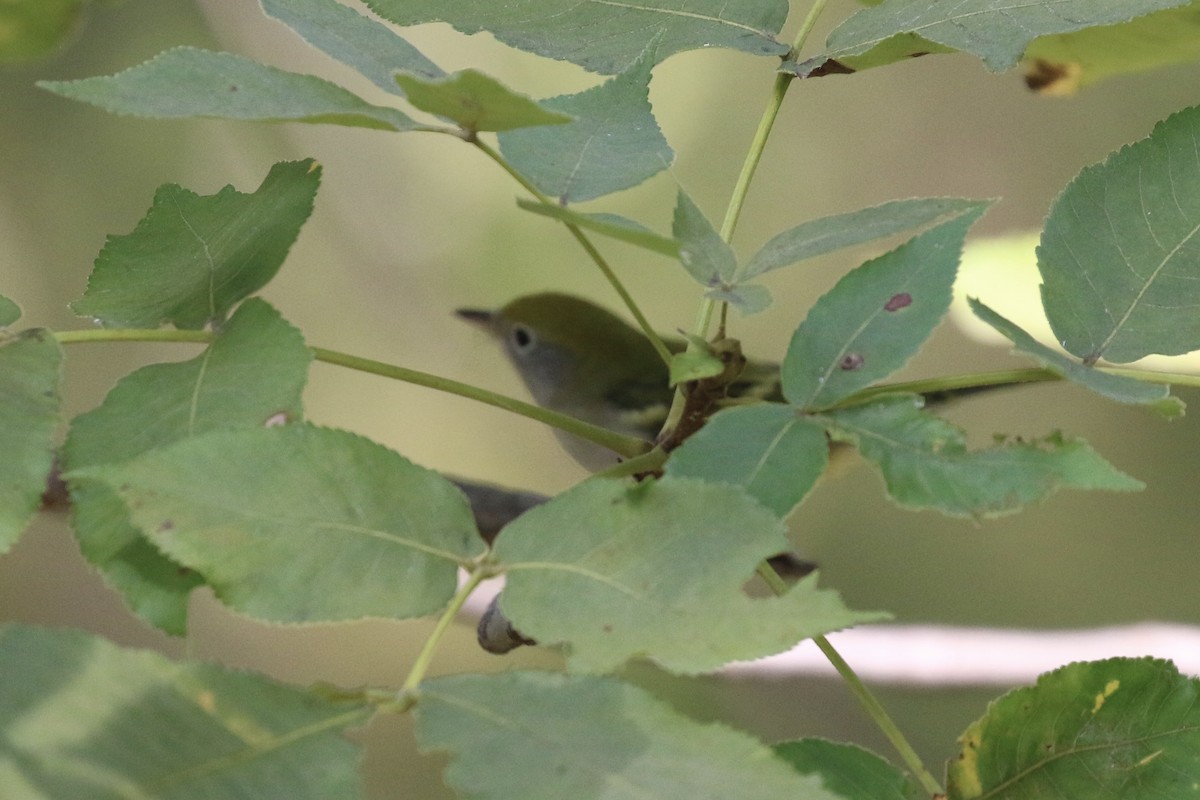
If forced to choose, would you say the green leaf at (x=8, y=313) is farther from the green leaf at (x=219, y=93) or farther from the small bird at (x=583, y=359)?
the small bird at (x=583, y=359)

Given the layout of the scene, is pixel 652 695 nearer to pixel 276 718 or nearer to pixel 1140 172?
pixel 276 718

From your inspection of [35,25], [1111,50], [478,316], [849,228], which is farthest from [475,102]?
[478,316]

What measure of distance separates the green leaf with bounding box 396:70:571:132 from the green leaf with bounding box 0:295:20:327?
0.70 feet

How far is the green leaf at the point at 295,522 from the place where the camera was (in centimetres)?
40

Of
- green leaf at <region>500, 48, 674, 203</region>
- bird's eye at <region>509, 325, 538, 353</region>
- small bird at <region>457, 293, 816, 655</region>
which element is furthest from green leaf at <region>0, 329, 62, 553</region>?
bird's eye at <region>509, 325, 538, 353</region>

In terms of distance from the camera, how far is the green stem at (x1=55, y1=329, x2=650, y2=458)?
534 mm

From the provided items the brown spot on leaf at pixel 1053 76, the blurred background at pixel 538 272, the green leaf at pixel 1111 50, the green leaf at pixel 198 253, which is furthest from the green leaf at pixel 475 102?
the blurred background at pixel 538 272

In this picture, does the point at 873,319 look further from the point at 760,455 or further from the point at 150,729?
the point at 150,729

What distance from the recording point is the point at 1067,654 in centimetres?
154

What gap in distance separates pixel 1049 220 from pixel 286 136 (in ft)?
8.08

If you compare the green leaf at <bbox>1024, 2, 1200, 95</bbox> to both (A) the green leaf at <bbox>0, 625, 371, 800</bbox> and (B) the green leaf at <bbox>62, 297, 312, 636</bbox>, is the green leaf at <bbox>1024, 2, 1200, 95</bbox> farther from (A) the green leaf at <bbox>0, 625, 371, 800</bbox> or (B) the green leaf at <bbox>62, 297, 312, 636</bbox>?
(A) the green leaf at <bbox>0, 625, 371, 800</bbox>

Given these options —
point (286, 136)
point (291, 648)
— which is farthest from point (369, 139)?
point (291, 648)

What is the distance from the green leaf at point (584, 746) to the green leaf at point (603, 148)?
0.29m

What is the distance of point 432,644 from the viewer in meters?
0.41
